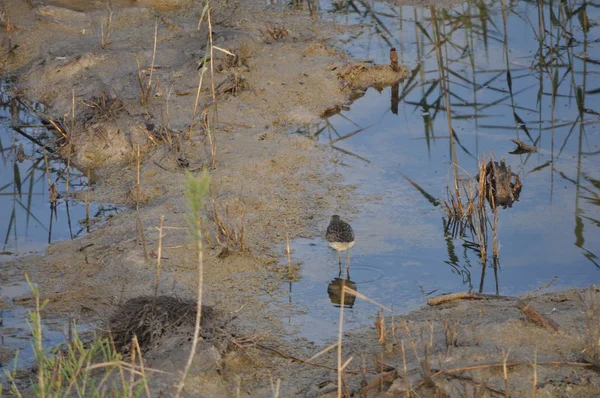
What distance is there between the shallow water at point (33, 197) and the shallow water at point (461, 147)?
68.0 inches

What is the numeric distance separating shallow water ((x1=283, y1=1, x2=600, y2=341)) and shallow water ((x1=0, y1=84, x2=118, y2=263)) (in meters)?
1.73

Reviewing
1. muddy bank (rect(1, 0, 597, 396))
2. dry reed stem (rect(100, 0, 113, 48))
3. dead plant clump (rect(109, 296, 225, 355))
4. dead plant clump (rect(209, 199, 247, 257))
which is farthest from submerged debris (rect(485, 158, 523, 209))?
dry reed stem (rect(100, 0, 113, 48))

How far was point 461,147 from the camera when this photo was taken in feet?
24.0

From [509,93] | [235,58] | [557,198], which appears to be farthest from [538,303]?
[235,58]

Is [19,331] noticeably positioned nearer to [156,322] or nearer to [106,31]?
[156,322]

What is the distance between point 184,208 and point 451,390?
9.19 ft

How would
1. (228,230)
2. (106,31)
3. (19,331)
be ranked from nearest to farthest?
(19,331) → (228,230) → (106,31)

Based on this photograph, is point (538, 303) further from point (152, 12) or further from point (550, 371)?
point (152, 12)

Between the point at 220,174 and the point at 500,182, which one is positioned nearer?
the point at 500,182

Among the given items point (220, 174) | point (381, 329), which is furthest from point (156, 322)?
point (220, 174)

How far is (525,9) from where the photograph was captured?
10344 millimetres

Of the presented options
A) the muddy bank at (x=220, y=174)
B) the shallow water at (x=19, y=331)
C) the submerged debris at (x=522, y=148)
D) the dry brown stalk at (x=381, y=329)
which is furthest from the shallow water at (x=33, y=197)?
the submerged debris at (x=522, y=148)

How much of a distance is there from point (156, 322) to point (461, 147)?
3592 mm

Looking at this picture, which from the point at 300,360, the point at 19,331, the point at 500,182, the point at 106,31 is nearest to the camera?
the point at 300,360
